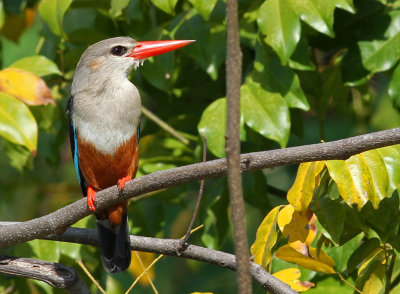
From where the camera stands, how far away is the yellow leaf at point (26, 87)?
10.6 ft

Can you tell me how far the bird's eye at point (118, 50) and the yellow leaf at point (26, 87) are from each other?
0.64 m

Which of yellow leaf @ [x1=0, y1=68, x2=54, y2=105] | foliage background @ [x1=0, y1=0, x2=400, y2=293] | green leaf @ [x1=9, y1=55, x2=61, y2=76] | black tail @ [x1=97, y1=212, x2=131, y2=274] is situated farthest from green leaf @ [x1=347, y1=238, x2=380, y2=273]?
green leaf @ [x1=9, y1=55, x2=61, y2=76]

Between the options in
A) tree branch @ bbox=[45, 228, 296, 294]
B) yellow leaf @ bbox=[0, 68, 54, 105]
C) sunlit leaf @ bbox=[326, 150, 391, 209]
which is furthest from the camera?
yellow leaf @ bbox=[0, 68, 54, 105]

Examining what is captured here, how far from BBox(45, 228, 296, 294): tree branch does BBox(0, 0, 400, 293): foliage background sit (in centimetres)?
28

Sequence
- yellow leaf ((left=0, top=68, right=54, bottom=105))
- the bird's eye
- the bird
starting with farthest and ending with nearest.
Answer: the bird's eye → the bird → yellow leaf ((left=0, top=68, right=54, bottom=105))

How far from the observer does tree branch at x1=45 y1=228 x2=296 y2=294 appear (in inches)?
96.2

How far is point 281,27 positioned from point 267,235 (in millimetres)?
1029

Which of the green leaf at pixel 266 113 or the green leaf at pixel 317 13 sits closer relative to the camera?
the green leaf at pixel 317 13

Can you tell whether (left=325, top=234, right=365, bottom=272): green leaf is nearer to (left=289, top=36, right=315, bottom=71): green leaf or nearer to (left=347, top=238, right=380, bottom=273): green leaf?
(left=347, top=238, right=380, bottom=273): green leaf

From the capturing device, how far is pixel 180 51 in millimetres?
3643

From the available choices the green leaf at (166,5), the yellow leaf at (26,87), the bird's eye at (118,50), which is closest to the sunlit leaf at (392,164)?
the green leaf at (166,5)

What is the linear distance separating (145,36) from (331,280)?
165 cm

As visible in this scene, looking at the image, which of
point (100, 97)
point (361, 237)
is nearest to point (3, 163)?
point (100, 97)

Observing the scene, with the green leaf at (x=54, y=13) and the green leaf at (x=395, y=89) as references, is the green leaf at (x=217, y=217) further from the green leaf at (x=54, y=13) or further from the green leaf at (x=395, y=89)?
the green leaf at (x=54, y=13)
